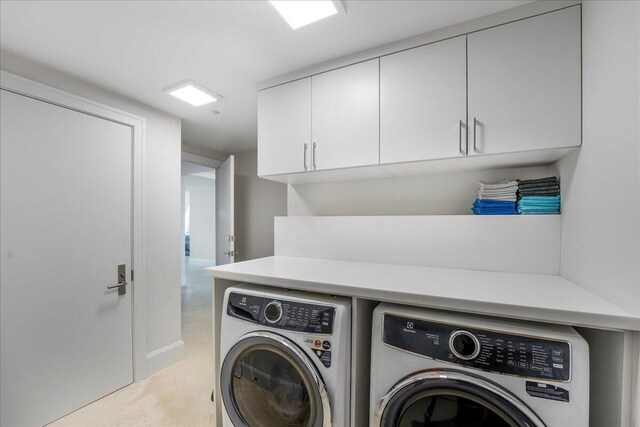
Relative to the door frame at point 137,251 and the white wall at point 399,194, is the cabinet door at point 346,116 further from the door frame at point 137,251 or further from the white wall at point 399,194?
the door frame at point 137,251

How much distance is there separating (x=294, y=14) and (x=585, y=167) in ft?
4.81

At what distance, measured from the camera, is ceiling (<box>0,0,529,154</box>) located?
127 centimetres

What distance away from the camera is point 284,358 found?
118 centimetres

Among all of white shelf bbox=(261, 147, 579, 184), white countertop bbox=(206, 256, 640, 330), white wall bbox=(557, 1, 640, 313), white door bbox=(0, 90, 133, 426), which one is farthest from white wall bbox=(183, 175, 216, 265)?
white wall bbox=(557, 1, 640, 313)

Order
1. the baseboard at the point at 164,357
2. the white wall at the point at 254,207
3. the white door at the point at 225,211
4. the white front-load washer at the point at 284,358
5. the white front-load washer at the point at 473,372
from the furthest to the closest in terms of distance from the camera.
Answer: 1. the white wall at the point at 254,207
2. the white door at the point at 225,211
3. the baseboard at the point at 164,357
4. the white front-load washer at the point at 284,358
5. the white front-load washer at the point at 473,372

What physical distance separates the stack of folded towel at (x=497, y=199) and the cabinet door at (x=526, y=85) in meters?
0.30

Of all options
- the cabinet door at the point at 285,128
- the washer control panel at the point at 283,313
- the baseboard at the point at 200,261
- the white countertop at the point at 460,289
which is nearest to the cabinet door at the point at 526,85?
the white countertop at the point at 460,289

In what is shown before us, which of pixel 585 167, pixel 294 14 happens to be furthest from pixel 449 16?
pixel 585 167

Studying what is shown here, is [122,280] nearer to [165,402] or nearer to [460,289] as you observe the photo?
[165,402]

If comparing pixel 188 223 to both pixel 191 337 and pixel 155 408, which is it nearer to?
pixel 191 337

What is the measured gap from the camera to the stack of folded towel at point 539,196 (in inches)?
54.2

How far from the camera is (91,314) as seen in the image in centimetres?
195

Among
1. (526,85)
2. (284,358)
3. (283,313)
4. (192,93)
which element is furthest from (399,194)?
(192,93)

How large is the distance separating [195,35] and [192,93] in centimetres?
70
